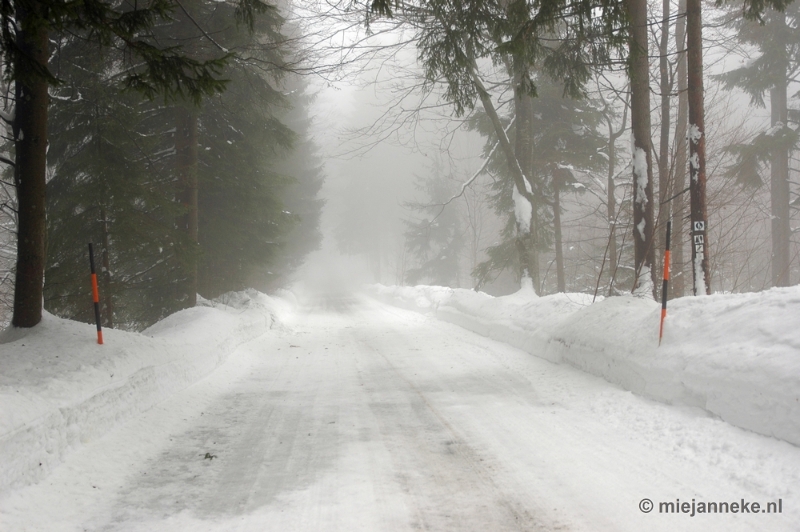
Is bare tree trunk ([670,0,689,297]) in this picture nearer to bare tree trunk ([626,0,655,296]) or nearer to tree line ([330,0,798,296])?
tree line ([330,0,798,296])

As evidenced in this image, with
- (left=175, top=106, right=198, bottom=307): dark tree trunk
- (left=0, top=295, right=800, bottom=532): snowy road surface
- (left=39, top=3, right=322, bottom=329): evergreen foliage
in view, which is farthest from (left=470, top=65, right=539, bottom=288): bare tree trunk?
(left=175, top=106, right=198, bottom=307): dark tree trunk

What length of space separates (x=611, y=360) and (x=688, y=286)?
20244 mm

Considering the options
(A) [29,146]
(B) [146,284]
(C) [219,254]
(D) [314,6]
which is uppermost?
(D) [314,6]

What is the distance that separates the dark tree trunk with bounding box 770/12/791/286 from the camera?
747 inches

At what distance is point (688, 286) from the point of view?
2370 cm

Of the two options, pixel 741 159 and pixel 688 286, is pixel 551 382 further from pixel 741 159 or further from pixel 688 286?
pixel 688 286

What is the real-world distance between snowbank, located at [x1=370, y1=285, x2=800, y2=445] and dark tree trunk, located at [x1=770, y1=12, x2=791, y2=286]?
51.8 ft

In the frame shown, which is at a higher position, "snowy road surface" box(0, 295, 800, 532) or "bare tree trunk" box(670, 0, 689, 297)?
"bare tree trunk" box(670, 0, 689, 297)

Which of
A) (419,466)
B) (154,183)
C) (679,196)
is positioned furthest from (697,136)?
(154,183)

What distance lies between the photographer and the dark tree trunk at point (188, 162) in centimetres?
1256

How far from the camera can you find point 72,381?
508cm

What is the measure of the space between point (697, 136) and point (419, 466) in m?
7.41

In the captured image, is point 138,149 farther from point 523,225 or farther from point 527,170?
point 527,170

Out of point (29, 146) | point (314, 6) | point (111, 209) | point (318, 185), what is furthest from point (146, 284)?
point (318, 185)
